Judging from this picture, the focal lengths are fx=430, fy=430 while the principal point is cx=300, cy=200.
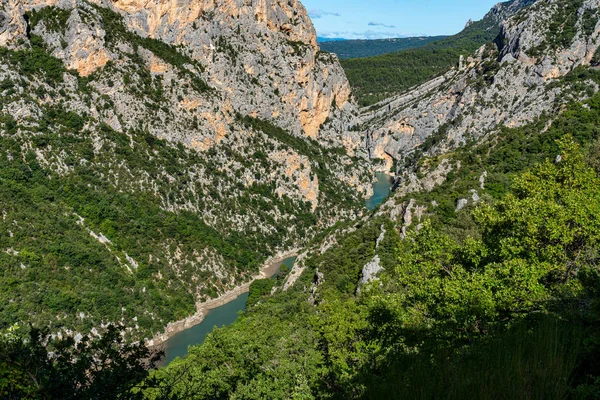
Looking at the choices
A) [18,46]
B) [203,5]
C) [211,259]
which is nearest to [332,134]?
[203,5]

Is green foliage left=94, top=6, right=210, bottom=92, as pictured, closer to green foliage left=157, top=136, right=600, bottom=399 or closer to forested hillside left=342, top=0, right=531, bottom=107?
green foliage left=157, top=136, right=600, bottom=399

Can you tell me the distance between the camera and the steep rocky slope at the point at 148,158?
5434 centimetres

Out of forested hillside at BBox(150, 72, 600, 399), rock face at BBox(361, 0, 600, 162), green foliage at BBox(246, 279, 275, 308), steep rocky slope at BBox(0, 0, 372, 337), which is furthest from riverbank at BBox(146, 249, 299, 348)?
rock face at BBox(361, 0, 600, 162)

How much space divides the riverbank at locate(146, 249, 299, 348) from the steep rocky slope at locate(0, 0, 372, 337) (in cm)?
118

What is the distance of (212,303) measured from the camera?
6725 cm

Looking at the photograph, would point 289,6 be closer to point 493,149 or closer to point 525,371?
point 493,149

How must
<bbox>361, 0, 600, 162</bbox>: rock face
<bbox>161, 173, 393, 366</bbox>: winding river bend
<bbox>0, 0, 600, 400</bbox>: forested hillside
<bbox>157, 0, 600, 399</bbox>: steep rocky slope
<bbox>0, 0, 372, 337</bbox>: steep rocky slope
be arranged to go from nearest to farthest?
<bbox>157, 0, 600, 399</bbox>: steep rocky slope < <bbox>0, 0, 600, 400</bbox>: forested hillside < <bbox>0, 0, 372, 337</bbox>: steep rocky slope < <bbox>161, 173, 393, 366</bbox>: winding river bend < <bbox>361, 0, 600, 162</bbox>: rock face

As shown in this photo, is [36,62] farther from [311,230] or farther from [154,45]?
[311,230]

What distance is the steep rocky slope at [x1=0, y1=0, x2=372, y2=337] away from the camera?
178ft

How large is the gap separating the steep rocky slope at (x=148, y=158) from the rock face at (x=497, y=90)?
125 feet

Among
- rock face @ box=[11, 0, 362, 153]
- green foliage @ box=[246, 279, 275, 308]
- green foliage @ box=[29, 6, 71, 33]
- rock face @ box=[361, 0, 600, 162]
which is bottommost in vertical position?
green foliage @ box=[246, 279, 275, 308]

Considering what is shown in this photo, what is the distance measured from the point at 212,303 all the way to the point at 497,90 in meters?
88.1

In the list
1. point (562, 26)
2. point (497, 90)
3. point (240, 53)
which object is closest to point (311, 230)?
point (240, 53)

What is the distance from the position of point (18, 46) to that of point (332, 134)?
8528 centimetres
